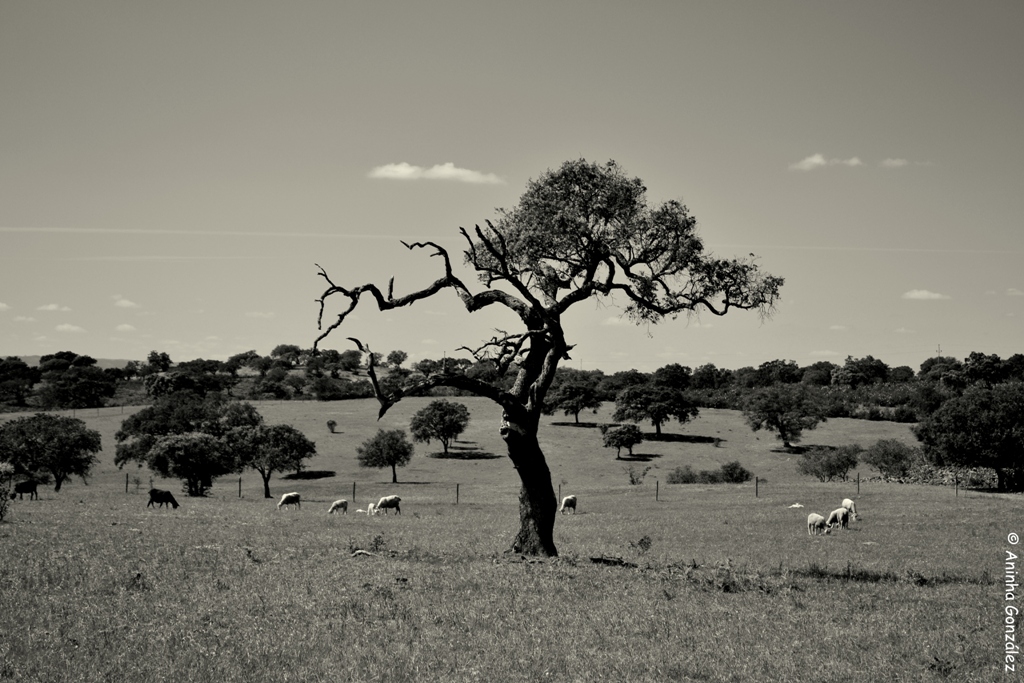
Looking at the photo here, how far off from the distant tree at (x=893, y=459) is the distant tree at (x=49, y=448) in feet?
265

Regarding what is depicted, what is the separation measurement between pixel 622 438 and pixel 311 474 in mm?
43479

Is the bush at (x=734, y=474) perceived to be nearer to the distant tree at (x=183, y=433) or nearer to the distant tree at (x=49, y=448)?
the distant tree at (x=183, y=433)

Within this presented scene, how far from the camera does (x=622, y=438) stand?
115250mm

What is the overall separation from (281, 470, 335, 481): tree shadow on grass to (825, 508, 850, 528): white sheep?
2881 inches

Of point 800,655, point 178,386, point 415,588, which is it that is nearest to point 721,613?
point 800,655

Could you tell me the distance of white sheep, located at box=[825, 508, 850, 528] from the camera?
3947 cm

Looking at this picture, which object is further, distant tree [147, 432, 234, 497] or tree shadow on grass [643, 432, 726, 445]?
tree shadow on grass [643, 432, 726, 445]

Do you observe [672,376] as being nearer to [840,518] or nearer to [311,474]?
[311,474]

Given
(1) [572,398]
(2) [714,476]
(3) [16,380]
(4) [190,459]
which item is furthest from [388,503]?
(3) [16,380]

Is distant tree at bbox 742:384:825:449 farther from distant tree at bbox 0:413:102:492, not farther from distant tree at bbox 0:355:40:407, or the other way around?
distant tree at bbox 0:355:40:407

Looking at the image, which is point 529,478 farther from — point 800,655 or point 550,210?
point 800,655

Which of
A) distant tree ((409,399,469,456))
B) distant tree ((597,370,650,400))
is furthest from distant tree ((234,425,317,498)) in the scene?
Result: distant tree ((597,370,650,400))

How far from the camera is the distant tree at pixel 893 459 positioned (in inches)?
3337

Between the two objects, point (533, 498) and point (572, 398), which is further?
point (572, 398)
